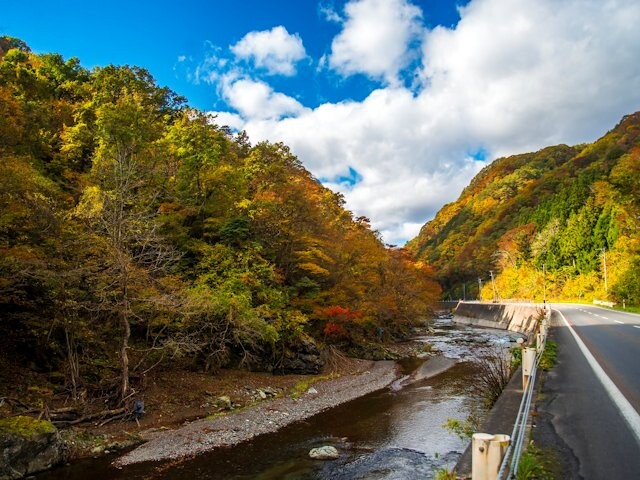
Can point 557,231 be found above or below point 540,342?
above

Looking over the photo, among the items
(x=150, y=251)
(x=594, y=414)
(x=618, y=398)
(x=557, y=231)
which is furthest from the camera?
(x=557, y=231)

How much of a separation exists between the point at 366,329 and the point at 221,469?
2609cm

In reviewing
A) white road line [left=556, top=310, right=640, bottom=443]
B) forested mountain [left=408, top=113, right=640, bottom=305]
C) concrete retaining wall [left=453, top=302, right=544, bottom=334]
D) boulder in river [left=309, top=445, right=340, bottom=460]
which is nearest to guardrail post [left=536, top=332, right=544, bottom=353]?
white road line [left=556, top=310, right=640, bottom=443]

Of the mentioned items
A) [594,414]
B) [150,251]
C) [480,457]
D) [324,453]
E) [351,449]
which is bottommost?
[351,449]

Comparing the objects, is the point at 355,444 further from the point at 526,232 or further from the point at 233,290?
the point at 526,232

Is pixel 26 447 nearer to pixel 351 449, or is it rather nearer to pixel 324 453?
pixel 324 453

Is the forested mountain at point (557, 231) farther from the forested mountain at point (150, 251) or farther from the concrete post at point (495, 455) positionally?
the concrete post at point (495, 455)

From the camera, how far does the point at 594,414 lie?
7.46 m

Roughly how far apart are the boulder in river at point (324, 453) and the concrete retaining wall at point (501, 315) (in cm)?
2915

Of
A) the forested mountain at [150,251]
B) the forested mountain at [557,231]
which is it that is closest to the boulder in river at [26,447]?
the forested mountain at [150,251]

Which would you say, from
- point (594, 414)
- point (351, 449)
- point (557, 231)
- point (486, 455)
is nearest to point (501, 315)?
point (557, 231)

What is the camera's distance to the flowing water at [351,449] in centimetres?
1086

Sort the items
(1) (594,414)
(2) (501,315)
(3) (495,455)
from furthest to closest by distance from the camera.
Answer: (2) (501,315) < (1) (594,414) < (3) (495,455)

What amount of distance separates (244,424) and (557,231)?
78.3 meters
